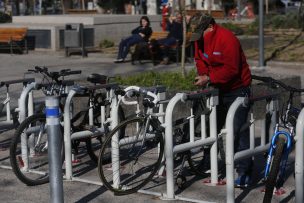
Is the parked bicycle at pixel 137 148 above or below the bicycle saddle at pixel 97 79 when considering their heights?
below

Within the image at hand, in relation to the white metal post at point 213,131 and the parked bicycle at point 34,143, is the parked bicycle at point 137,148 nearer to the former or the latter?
Result: the white metal post at point 213,131

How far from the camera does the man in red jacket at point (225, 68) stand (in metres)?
6.84

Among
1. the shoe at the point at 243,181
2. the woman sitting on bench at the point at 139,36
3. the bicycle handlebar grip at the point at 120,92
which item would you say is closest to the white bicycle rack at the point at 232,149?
the shoe at the point at 243,181

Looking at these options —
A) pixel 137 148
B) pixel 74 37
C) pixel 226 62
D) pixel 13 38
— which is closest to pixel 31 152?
pixel 137 148

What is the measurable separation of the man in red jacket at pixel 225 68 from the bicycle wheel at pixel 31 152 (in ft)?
5.95

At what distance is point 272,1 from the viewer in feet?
215

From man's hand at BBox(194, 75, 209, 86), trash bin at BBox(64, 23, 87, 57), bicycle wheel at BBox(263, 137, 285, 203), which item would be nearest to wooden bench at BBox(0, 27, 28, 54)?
trash bin at BBox(64, 23, 87, 57)

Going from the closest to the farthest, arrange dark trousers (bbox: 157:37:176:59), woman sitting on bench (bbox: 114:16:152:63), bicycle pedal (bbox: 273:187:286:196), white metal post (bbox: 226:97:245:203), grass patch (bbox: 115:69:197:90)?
1. white metal post (bbox: 226:97:245:203)
2. bicycle pedal (bbox: 273:187:286:196)
3. grass patch (bbox: 115:69:197:90)
4. dark trousers (bbox: 157:37:176:59)
5. woman sitting on bench (bbox: 114:16:152:63)

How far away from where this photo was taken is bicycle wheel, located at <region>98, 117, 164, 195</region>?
6855 mm

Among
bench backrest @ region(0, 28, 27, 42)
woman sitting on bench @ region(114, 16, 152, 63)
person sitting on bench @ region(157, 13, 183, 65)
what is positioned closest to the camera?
person sitting on bench @ region(157, 13, 183, 65)

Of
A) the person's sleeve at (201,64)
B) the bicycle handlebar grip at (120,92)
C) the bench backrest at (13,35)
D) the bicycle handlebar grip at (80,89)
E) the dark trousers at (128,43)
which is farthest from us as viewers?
the bench backrest at (13,35)

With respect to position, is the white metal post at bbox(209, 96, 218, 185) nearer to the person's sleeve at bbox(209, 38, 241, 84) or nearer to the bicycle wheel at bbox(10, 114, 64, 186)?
the person's sleeve at bbox(209, 38, 241, 84)

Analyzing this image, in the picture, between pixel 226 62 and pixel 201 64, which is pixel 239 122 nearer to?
pixel 226 62

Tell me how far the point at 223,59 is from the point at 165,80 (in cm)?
409
